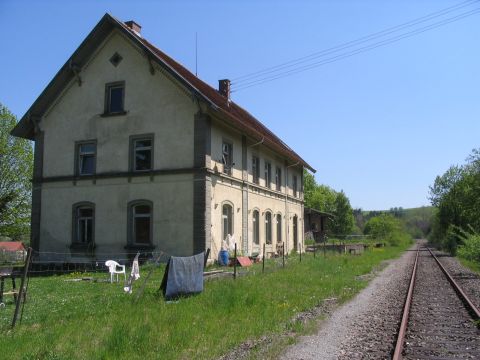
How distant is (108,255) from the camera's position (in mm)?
20844

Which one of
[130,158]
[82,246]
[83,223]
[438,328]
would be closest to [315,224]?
[83,223]

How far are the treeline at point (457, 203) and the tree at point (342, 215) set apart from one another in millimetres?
29375

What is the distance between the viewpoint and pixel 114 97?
22.2 metres

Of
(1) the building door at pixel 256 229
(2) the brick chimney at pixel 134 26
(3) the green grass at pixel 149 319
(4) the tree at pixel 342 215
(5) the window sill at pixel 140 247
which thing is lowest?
(3) the green grass at pixel 149 319

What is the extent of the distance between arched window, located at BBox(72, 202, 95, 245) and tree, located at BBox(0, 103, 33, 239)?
60.9 feet

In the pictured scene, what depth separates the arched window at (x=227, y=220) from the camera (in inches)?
853

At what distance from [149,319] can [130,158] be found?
13.2 meters

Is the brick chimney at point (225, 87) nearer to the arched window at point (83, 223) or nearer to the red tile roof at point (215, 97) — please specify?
the red tile roof at point (215, 97)

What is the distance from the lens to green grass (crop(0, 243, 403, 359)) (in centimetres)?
695

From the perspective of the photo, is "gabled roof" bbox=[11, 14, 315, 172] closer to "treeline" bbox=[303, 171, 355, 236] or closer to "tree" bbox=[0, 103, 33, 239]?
"tree" bbox=[0, 103, 33, 239]

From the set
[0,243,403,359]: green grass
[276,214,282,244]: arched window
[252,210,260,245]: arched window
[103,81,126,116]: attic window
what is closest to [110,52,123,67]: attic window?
[103,81,126,116]: attic window

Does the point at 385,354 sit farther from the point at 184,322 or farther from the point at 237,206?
the point at 237,206

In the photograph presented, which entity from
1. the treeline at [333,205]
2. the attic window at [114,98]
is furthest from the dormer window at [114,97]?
the treeline at [333,205]

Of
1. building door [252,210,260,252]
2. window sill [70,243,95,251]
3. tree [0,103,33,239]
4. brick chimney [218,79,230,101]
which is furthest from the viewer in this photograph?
tree [0,103,33,239]
